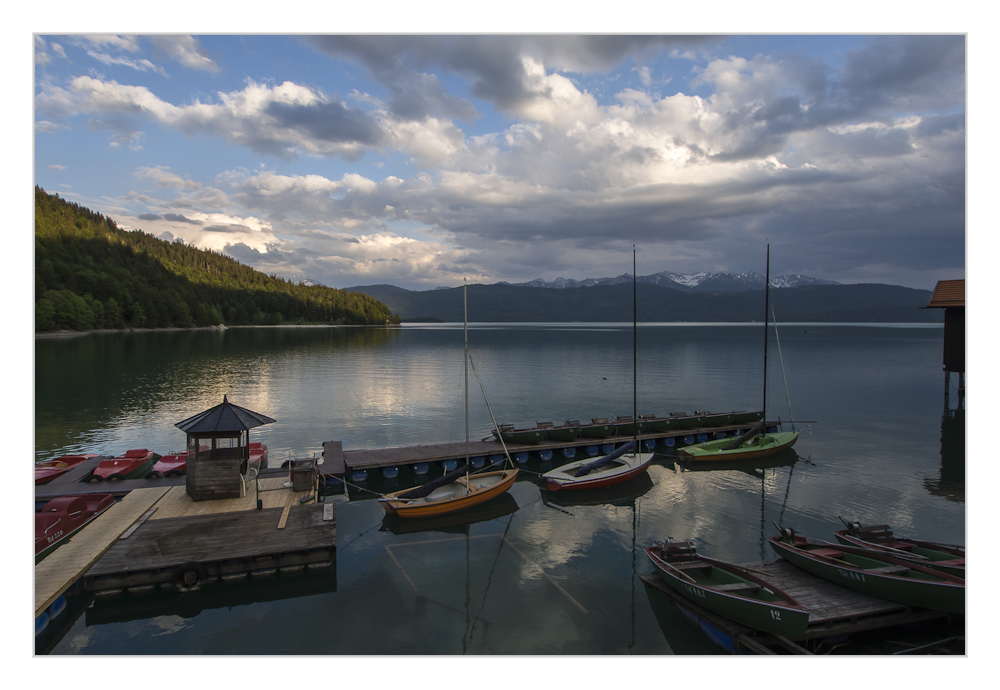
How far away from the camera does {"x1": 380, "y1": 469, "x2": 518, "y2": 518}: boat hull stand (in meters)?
20.9

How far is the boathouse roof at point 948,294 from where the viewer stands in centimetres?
3425

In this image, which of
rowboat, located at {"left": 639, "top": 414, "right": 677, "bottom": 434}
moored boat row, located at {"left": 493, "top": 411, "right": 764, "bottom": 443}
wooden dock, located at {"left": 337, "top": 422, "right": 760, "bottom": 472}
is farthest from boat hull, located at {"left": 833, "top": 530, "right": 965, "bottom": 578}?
rowboat, located at {"left": 639, "top": 414, "right": 677, "bottom": 434}

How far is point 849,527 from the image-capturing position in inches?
656

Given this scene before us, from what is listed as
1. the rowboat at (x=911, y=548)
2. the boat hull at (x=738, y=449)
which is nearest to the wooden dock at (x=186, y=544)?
the rowboat at (x=911, y=548)

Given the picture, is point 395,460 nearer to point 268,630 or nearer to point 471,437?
point 471,437

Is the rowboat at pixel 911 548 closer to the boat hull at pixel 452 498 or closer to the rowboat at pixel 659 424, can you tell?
the boat hull at pixel 452 498

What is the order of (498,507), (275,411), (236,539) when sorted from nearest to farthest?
(236,539) < (498,507) < (275,411)

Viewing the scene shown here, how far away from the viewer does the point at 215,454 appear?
64.5 ft

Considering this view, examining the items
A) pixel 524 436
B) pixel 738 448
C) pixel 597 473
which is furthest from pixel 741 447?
pixel 524 436

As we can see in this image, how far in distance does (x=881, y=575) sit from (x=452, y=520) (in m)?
15.6
